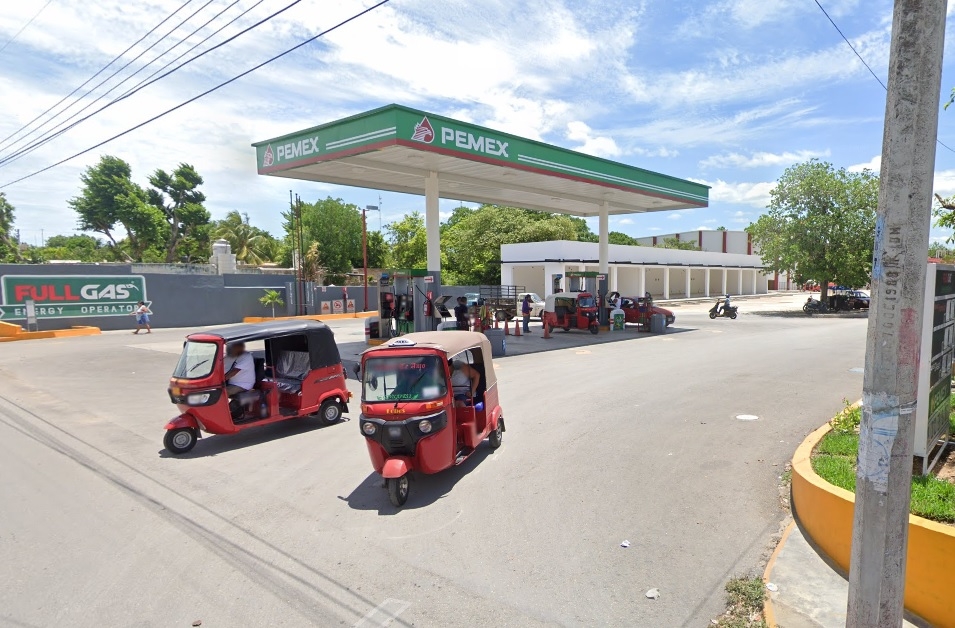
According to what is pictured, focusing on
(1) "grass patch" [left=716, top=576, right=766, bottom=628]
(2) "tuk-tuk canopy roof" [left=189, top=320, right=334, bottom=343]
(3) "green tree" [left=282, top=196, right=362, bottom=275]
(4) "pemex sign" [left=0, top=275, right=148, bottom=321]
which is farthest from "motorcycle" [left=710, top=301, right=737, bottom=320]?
(3) "green tree" [left=282, top=196, right=362, bottom=275]

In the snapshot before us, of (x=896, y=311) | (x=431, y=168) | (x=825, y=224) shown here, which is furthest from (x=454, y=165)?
(x=825, y=224)

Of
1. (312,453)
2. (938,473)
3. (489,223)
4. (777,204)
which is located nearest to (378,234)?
(489,223)

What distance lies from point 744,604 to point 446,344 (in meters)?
4.11

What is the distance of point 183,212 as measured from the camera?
53.6m

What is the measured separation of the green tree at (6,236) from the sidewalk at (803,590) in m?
57.2

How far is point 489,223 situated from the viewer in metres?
49.6

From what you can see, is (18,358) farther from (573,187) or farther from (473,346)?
(573,187)

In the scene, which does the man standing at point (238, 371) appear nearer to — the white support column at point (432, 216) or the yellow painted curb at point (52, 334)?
the white support column at point (432, 216)

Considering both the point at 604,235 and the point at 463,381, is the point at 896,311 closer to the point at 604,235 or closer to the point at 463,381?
the point at 463,381

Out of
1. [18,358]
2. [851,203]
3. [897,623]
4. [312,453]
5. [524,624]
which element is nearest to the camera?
[897,623]

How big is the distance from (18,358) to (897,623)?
75.2ft

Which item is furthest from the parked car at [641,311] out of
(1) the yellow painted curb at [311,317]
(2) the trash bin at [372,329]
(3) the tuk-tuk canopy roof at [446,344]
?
(3) the tuk-tuk canopy roof at [446,344]

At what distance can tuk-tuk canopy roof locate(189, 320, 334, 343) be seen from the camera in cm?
867

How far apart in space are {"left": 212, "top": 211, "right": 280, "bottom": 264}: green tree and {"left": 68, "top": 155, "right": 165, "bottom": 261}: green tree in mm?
6665
